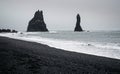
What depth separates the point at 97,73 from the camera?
752 cm

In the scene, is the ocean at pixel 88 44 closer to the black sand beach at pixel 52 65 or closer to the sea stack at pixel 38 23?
the black sand beach at pixel 52 65

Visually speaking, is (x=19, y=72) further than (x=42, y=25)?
No

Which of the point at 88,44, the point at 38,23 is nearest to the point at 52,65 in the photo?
the point at 88,44

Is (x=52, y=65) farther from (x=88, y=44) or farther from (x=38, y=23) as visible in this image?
(x=38, y=23)

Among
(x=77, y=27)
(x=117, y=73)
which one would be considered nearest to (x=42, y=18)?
(x=77, y=27)

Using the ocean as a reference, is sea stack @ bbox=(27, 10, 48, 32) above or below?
above

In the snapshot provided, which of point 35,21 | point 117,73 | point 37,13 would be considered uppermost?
point 37,13

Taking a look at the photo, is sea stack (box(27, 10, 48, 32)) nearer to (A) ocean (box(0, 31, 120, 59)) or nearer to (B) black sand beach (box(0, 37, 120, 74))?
(A) ocean (box(0, 31, 120, 59))

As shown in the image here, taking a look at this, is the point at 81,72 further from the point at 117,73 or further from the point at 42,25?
the point at 42,25

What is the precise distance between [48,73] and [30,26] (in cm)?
16307

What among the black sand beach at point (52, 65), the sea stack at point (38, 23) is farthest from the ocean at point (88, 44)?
the sea stack at point (38, 23)

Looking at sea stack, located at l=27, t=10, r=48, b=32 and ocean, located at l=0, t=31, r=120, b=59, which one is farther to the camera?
sea stack, located at l=27, t=10, r=48, b=32

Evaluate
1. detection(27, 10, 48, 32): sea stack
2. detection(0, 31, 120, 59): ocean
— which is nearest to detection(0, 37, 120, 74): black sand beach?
detection(0, 31, 120, 59): ocean

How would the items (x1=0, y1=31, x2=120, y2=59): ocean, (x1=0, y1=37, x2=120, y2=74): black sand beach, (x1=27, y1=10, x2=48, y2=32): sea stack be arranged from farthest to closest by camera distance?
(x1=27, y1=10, x2=48, y2=32): sea stack → (x1=0, y1=31, x2=120, y2=59): ocean → (x1=0, y1=37, x2=120, y2=74): black sand beach
